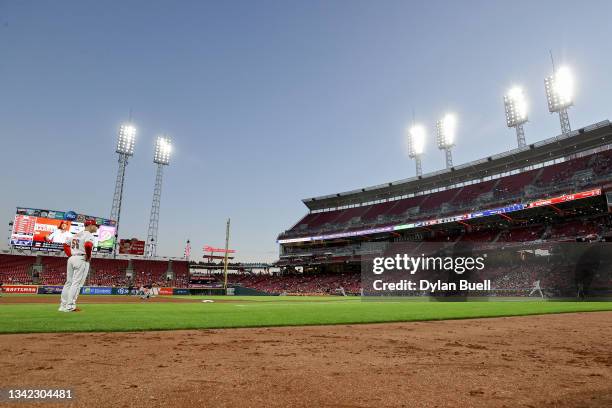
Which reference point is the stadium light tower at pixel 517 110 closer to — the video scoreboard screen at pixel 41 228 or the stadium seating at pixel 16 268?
the video scoreboard screen at pixel 41 228

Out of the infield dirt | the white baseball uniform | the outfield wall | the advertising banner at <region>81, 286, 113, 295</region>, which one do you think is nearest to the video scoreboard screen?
the outfield wall

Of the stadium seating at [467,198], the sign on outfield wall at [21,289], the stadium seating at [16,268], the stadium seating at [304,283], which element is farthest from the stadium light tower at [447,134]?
the stadium seating at [16,268]

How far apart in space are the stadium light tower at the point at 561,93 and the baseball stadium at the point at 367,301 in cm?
20

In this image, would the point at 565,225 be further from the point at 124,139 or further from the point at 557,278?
the point at 124,139

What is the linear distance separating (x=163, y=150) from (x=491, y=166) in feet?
193

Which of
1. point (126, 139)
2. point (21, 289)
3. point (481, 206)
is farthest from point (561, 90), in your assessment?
point (21, 289)

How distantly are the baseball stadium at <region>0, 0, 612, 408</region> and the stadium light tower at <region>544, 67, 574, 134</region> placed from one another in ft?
0.67

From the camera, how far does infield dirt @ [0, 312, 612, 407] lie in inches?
117

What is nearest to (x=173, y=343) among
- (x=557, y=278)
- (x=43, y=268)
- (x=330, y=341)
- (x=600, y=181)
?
(x=330, y=341)

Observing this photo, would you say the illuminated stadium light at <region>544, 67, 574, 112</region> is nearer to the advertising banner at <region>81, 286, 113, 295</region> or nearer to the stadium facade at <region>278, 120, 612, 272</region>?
the stadium facade at <region>278, 120, 612, 272</region>

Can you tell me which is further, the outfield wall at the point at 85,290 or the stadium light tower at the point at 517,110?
the stadium light tower at the point at 517,110

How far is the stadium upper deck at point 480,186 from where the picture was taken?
1684 inches

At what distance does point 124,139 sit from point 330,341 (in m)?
62.1

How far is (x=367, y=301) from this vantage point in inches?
1204
